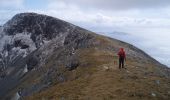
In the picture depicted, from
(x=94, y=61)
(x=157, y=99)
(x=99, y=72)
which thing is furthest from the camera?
(x=94, y=61)

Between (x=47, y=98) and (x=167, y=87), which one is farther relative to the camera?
(x=47, y=98)

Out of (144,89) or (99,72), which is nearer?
(144,89)

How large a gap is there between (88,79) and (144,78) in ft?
36.7

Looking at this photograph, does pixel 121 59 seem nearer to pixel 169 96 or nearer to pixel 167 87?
pixel 167 87

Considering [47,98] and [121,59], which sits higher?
[121,59]

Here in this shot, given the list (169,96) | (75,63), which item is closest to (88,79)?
(169,96)

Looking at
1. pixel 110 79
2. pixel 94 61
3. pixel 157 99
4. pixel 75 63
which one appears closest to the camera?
pixel 157 99

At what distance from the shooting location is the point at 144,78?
61625 millimetres

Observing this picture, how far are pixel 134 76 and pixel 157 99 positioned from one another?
1381 cm

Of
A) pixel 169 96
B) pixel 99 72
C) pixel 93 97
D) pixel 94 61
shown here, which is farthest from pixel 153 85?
pixel 94 61

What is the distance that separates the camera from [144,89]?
174 feet

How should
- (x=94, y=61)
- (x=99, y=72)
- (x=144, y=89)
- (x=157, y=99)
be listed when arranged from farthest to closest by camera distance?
(x=94, y=61)
(x=99, y=72)
(x=144, y=89)
(x=157, y=99)

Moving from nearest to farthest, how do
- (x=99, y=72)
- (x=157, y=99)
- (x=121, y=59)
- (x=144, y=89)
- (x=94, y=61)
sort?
(x=157, y=99) → (x=144, y=89) → (x=121, y=59) → (x=99, y=72) → (x=94, y=61)

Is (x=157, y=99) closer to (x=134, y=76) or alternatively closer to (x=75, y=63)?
(x=134, y=76)
